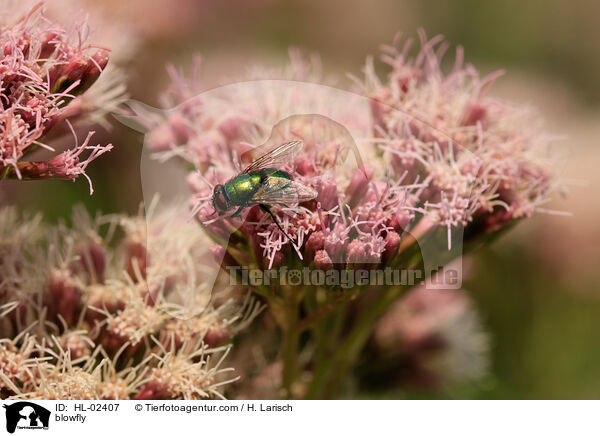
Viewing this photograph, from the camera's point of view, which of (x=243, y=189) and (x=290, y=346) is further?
(x=290, y=346)

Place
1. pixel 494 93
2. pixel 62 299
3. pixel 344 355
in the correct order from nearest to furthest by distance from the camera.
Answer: pixel 62 299, pixel 344 355, pixel 494 93

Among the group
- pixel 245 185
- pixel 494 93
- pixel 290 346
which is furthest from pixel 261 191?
pixel 494 93

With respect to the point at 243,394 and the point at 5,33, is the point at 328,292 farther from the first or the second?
the point at 5,33
